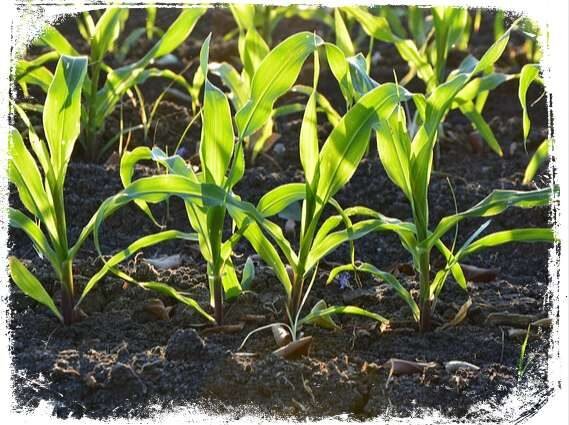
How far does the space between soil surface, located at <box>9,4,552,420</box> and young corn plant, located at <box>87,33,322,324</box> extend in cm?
Answer: 24

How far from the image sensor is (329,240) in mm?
2377

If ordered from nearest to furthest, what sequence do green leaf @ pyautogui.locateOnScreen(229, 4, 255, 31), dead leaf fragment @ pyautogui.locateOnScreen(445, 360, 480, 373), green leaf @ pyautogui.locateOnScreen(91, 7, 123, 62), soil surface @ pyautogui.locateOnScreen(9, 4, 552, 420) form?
soil surface @ pyautogui.locateOnScreen(9, 4, 552, 420), dead leaf fragment @ pyautogui.locateOnScreen(445, 360, 480, 373), green leaf @ pyautogui.locateOnScreen(91, 7, 123, 62), green leaf @ pyautogui.locateOnScreen(229, 4, 255, 31)

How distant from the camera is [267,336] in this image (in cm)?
244

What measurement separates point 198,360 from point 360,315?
1.51 feet

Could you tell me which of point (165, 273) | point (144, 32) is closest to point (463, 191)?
point (165, 273)

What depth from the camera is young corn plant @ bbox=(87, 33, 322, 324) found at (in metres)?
2.24

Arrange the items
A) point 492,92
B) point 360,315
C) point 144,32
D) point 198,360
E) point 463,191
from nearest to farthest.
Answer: point 198,360
point 360,315
point 463,191
point 492,92
point 144,32

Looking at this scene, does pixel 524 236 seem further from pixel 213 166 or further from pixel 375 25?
pixel 375 25

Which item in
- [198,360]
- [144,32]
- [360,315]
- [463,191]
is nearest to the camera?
[198,360]

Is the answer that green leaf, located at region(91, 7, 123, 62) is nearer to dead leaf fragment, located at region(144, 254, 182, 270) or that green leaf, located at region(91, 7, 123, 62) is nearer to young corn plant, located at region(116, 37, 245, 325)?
dead leaf fragment, located at region(144, 254, 182, 270)

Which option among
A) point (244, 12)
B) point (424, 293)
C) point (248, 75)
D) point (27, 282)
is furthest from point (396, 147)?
point (244, 12)

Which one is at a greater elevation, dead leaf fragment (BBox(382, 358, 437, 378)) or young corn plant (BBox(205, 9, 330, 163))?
young corn plant (BBox(205, 9, 330, 163))

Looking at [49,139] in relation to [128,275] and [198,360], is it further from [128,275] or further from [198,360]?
[198,360]

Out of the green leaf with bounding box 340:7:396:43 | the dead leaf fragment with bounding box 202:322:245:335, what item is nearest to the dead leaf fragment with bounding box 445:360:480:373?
the dead leaf fragment with bounding box 202:322:245:335
